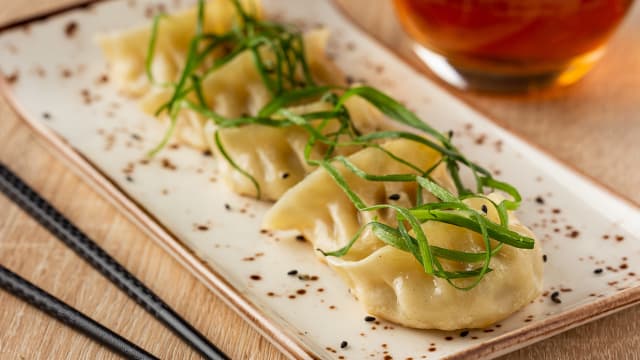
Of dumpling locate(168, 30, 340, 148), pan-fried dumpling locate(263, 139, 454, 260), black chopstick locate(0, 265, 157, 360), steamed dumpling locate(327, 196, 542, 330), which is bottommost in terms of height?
black chopstick locate(0, 265, 157, 360)

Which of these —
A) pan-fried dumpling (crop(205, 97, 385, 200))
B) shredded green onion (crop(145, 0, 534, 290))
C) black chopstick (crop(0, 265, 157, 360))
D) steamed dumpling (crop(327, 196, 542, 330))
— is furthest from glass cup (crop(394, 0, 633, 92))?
black chopstick (crop(0, 265, 157, 360))

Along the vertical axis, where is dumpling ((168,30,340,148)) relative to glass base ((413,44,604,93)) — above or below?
below

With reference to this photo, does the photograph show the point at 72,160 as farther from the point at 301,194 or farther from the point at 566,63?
the point at 566,63

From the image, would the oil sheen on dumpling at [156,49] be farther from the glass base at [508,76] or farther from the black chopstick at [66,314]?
the black chopstick at [66,314]

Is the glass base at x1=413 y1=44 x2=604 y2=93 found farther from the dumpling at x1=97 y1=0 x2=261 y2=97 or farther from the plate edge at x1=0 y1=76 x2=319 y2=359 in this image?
the plate edge at x1=0 y1=76 x2=319 y2=359

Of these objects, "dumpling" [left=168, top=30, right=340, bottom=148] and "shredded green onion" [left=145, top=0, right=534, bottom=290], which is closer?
"shredded green onion" [left=145, top=0, right=534, bottom=290]

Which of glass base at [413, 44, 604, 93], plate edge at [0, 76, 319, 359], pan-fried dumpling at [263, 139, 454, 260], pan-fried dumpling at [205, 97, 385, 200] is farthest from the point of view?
glass base at [413, 44, 604, 93]
